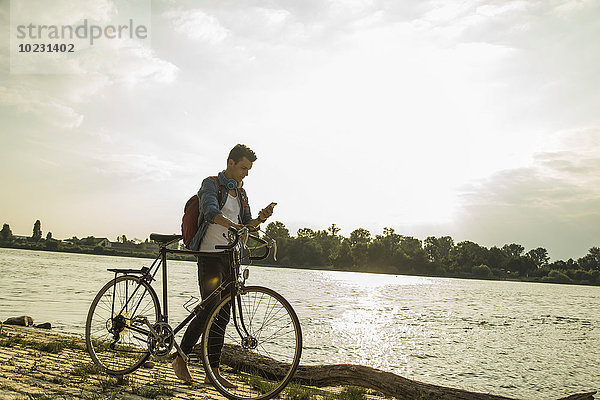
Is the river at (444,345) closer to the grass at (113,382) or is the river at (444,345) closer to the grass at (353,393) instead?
the grass at (353,393)

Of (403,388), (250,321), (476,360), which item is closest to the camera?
(250,321)

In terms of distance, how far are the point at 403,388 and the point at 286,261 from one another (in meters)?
142

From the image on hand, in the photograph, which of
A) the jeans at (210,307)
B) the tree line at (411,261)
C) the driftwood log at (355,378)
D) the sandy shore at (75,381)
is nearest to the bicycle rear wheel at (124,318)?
the sandy shore at (75,381)

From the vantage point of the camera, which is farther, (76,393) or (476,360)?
(476,360)

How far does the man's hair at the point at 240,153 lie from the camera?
5.30 meters

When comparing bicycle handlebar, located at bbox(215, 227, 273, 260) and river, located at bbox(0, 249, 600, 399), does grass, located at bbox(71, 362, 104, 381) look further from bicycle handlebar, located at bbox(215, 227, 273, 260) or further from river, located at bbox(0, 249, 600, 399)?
river, located at bbox(0, 249, 600, 399)

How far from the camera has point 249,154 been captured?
5.33 m

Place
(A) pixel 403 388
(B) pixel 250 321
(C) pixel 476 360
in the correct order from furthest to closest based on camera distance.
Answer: (C) pixel 476 360
(A) pixel 403 388
(B) pixel 250 321

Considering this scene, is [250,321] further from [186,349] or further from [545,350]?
[545,350]

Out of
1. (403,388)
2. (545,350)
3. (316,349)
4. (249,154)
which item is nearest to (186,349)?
(249,154)

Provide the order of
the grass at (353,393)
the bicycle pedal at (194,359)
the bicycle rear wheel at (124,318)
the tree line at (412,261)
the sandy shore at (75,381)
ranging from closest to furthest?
the sandy shore at (75,381) < the bicycle pedal at (194,359) < the bicycle rear wheel at (124,318) < the grass at (353,393) < the tree line at (412,261)

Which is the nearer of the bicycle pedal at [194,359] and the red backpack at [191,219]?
the bicycle pedal at [194,359]

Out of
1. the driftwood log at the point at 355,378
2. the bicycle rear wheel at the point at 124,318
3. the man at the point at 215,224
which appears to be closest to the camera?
the man at the point at 215,224

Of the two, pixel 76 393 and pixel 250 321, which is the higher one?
pixel 250 321
